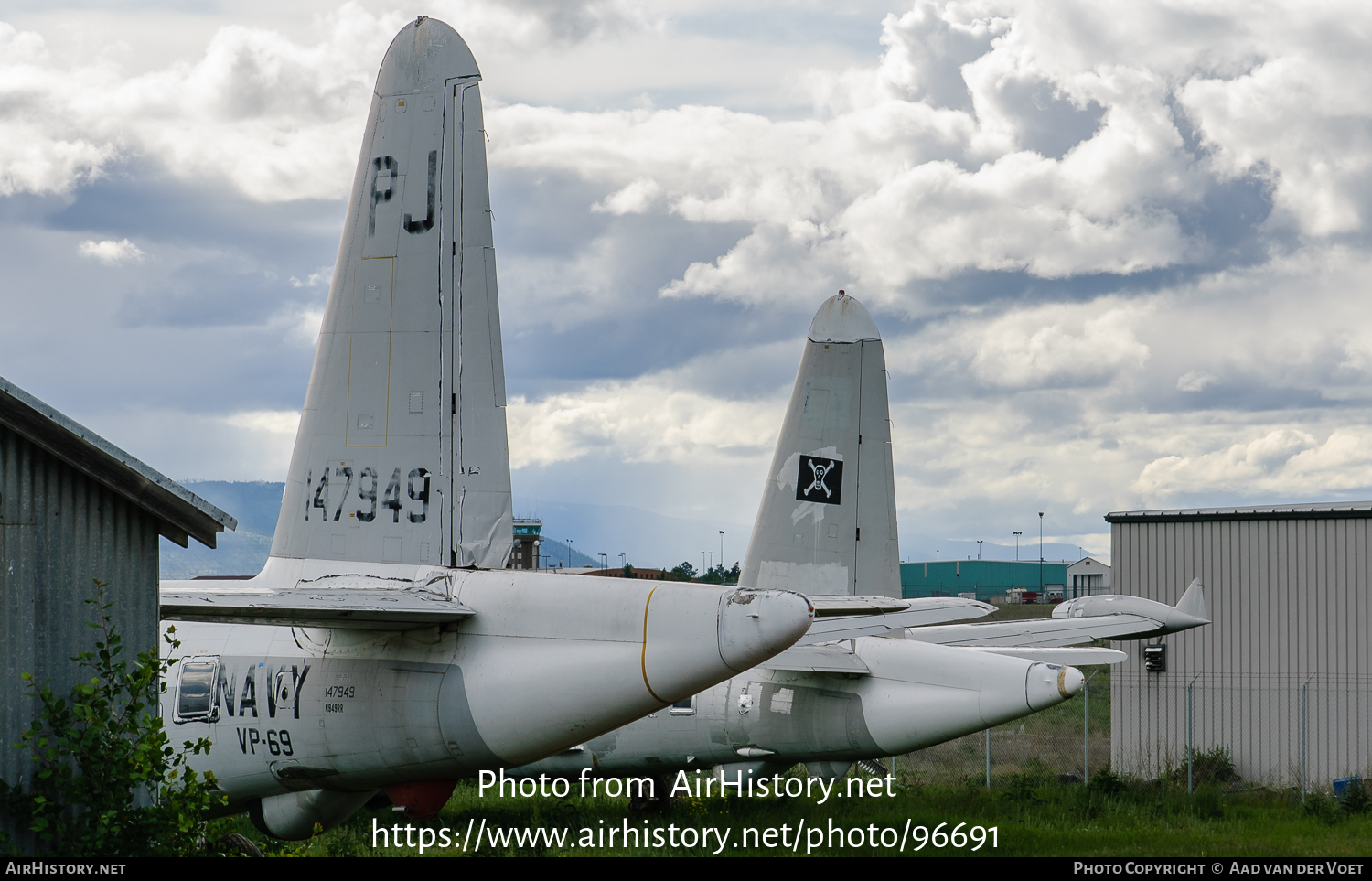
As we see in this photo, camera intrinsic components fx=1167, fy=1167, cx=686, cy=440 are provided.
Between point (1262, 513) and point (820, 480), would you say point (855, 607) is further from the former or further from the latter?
point (1262, 513)

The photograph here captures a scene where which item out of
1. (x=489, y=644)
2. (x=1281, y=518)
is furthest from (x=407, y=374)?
(x=1281, y=518)

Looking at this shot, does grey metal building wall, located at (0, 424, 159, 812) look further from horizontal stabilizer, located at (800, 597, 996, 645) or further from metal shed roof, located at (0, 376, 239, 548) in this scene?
horizontal stabilizer, located at (800, 597, 996, 645)

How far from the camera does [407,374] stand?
35.7 feet

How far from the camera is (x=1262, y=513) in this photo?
69.6ft

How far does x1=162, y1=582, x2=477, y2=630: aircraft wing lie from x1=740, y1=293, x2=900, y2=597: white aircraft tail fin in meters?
6.80

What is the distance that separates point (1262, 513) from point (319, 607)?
59.8 ft

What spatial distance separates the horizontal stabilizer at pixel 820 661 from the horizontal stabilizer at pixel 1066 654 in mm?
2627

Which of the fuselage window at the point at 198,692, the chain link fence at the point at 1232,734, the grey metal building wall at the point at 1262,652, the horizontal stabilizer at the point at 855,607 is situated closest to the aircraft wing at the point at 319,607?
the fuselage window at the point at 198,692

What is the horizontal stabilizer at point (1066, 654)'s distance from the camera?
16547 millimetres

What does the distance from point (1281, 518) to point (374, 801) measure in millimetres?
16559

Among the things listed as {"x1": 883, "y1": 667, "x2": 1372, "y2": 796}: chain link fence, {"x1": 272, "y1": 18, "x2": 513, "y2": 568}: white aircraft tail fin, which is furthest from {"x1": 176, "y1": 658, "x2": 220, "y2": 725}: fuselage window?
{"x1": 883, "y1": 667, "x2": 1372, "y2": 796}: chain link fence

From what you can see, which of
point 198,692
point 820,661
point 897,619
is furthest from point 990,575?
point 198,692

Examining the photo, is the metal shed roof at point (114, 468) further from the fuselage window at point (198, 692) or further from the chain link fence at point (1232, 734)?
the chain link fence at point (1232, 734)
